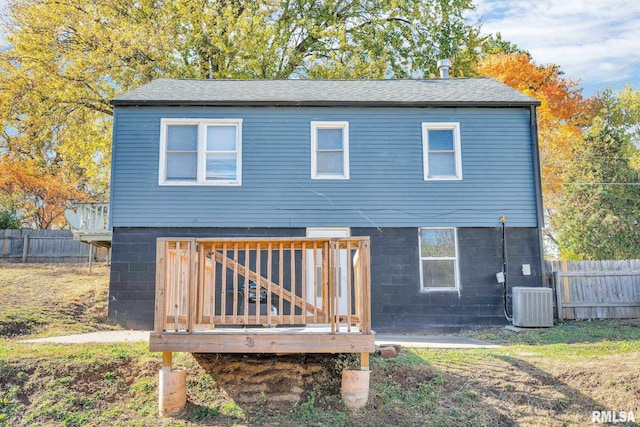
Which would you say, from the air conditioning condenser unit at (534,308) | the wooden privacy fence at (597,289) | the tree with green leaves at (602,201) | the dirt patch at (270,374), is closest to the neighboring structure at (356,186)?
the air conditioning condenser unit at (534,308)

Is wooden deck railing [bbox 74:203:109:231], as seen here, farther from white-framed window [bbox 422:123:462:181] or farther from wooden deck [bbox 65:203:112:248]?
white-framed window [bbox 422:123:462:181]

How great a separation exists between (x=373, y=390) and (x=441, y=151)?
6.74m

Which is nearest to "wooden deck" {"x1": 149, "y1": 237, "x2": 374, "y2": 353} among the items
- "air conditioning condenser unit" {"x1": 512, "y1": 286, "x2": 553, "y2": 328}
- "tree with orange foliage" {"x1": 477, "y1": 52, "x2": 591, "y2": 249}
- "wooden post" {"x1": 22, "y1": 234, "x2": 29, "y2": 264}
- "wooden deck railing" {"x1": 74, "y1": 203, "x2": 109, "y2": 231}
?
"air conditioning condenser unit" {"x1": 512, "y1": 286, "x2": 553, "y2": 328}

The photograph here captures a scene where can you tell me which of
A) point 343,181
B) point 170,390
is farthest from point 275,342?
point 343,181

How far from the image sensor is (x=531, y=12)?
63.4 ft

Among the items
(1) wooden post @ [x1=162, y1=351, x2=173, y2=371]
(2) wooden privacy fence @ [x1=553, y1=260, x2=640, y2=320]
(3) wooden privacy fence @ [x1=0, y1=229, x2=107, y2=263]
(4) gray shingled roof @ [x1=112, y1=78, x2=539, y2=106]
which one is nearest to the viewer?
(1) wooden post @ [x1=162, y1=351, x2=173, y2=371]

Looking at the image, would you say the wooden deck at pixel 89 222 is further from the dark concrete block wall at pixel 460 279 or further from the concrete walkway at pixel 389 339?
the dark concrete block wall at pixel 460 279

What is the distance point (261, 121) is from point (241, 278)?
3.43 m

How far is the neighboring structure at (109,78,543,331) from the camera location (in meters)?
11.0

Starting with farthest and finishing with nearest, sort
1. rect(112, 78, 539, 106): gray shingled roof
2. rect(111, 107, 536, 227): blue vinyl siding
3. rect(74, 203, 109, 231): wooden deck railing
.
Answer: rect(74, 203, 109, 231): wooden deck railing
rect(112, 78, 539, 106): gray shingled roof
rect(111, 107, 536, 227): blue vinyl siding

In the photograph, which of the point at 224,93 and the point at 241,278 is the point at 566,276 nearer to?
the point at 241,278

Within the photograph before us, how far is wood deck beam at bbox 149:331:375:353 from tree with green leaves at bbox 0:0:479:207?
13968 millimetres

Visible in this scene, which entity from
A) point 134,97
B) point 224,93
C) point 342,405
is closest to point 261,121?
point 224,93

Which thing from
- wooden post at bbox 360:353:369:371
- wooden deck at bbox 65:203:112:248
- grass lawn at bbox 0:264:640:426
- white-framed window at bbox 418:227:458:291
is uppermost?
wooden deck at bbox 65:203:112:248
